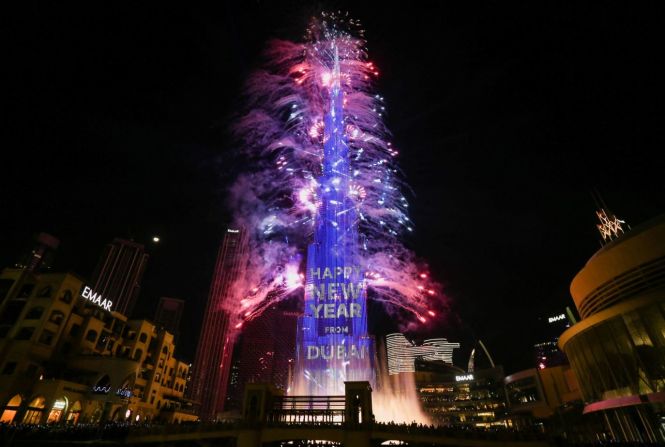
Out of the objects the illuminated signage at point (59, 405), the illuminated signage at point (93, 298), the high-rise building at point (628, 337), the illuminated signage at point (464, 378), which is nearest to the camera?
the high-rise building at point (628, 337)

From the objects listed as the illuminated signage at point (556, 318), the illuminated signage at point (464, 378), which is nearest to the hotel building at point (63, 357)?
the illuminated signage at point (464, 378)

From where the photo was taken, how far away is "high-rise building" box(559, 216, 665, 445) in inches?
1265

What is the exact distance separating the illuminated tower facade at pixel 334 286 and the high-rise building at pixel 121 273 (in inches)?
5472

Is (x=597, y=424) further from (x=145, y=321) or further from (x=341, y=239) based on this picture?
(x=145, y=321)

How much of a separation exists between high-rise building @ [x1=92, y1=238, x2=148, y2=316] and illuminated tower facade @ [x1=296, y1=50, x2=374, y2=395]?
139 m

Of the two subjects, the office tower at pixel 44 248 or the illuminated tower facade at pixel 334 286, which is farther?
the office tower at pixel 44 248

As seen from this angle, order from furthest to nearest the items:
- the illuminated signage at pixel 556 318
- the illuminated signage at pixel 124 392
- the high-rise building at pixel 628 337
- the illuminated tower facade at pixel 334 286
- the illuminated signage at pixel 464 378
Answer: the illuminated signage at pixel 556 318 → the illuminated signage at pixel 464 378 → the illuminated signage at pixel 124 392 → the illuminated tower facade at pixel 334 286 → the high-rise building at pixel 628 337

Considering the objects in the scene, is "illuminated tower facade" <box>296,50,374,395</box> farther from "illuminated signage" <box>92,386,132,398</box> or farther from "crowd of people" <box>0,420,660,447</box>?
"illuminated signage" <box>92,386,132,398</box>

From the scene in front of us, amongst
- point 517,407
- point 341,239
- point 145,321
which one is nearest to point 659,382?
point 341,239

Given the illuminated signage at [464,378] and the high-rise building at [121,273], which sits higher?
the high-rise building at [121,273]

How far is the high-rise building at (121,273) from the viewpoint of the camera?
156750 millimetres

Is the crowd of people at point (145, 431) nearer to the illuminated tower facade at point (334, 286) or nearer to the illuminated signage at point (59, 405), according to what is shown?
the illuminated tower facade at point (334, 286)

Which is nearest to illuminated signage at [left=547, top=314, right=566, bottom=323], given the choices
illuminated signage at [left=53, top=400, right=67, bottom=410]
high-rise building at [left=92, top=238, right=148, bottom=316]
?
illuminated signage at [left=53, top=400, right=67, bottom=410]

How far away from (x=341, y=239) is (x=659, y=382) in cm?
3550
